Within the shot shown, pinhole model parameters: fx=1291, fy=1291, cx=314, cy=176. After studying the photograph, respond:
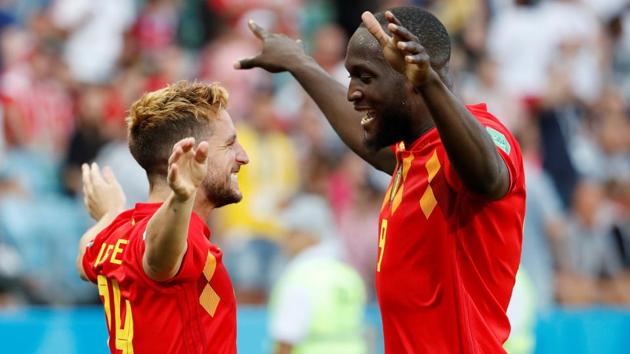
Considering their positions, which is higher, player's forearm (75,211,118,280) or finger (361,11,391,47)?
finger (361,11,391,47)

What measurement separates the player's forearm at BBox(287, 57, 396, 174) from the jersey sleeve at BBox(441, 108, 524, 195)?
100 cm

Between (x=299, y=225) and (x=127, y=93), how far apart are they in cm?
349

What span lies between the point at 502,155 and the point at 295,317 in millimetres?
3985

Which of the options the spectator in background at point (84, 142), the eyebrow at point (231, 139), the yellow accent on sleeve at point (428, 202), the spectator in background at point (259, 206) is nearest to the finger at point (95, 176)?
the eyebrow at point (231, 139)

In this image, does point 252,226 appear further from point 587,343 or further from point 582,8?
point 582,8

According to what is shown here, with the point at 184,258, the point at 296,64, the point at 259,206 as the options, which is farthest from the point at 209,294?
the point at 259,206

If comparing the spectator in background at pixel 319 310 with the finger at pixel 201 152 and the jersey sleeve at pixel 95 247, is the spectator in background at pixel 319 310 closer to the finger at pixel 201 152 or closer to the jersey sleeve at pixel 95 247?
the jersey sleeve at pixel 95 247

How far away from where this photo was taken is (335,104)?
19.7ft

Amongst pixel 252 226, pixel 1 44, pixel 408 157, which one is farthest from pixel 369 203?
pixel 408 157

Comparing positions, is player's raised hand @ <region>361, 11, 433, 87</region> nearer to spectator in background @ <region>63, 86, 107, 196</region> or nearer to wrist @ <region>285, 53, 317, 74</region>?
wrist @ <region>285, 53, 317, 74</region>

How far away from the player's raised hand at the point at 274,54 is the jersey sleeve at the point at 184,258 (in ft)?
4.69

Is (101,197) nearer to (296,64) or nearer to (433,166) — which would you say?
(296,64)

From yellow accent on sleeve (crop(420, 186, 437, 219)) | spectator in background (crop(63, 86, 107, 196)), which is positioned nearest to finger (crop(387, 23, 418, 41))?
yellow accent on sleeve (crop(420, 186, 437, 219))

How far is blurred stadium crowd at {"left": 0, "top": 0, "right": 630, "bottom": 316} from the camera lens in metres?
10.9
